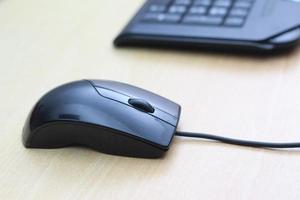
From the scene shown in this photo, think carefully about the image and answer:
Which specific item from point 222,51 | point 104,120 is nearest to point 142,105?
point 104,120

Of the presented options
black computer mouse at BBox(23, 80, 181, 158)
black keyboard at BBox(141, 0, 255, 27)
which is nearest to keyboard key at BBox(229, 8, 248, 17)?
black keyboard at BBox(141, 0, 255, 27)

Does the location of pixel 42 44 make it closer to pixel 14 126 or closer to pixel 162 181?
pixel 14 126

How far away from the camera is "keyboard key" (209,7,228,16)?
0.68m

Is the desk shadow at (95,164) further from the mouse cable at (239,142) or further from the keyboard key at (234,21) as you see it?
the keyboard key at (234,21)

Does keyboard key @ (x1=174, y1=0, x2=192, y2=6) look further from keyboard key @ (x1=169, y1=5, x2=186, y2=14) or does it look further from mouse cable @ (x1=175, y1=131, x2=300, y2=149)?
mouse cable @ (x1=175, y1=131, x2=300, y2=149)

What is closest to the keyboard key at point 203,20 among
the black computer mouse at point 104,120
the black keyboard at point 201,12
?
the black keyboard at point 201,12

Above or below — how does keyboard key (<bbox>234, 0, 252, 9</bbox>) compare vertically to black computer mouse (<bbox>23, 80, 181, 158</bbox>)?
below

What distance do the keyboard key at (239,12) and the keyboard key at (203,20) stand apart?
0.07 feet

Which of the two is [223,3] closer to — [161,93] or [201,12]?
[201,12]

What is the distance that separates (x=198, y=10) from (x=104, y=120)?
0.26 meters

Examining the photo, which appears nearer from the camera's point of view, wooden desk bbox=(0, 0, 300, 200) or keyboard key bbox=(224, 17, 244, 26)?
wooden desk bbox=(0, 0, 300, 200)

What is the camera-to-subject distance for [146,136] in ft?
1.63

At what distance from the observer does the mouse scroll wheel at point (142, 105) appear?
52 centimetres

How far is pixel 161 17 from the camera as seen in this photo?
70 centimetres
